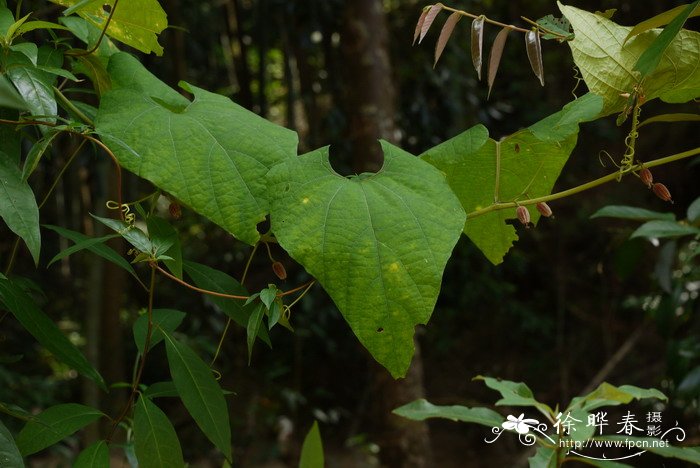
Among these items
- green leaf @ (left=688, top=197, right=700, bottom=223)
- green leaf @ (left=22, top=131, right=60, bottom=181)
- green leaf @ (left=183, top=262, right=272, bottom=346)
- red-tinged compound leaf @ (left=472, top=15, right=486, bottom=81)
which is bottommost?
green leaf @ (left=688, top=197, right=700, bottom=223)

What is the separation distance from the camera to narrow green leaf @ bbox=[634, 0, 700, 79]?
48 cm

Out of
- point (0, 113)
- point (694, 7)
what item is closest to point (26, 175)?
point (0, 113)

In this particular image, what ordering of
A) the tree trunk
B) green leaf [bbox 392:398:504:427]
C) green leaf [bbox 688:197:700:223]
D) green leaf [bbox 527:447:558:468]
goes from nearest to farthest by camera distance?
green leaf [bbox 527:447:558:468], green leaf [bbox 392:398:504:427], green leaf [bbox 688:197:700:223], the tree trunk

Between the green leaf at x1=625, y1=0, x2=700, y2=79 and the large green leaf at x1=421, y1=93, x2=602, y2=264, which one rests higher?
the green leaf at x1=625, y1=0, x2=700, y2=79

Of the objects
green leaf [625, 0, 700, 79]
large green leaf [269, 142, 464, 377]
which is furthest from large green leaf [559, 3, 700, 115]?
large green leaf [269, 142, 464, 377]

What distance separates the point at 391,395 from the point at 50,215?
7.66 ft

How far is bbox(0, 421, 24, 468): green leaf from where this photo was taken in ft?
1.62

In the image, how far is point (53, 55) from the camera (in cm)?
58

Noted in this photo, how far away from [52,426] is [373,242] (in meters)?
0.33

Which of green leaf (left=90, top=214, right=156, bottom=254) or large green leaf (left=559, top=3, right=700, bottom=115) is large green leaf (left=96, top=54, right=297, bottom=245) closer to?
green leaf (left=90, top=214, right=156, bottom=254)

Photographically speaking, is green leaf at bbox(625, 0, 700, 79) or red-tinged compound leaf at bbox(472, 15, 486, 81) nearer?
green leaf at bbox(625, 0, 700, 79)

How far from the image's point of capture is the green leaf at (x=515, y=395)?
717 millimetres

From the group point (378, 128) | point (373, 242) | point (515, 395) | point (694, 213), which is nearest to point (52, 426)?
point (373, 242)

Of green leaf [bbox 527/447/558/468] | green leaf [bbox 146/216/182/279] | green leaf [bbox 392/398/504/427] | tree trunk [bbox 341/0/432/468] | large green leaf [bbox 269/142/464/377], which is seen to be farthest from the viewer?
tree trunk [bbox 341/0/432/468]
